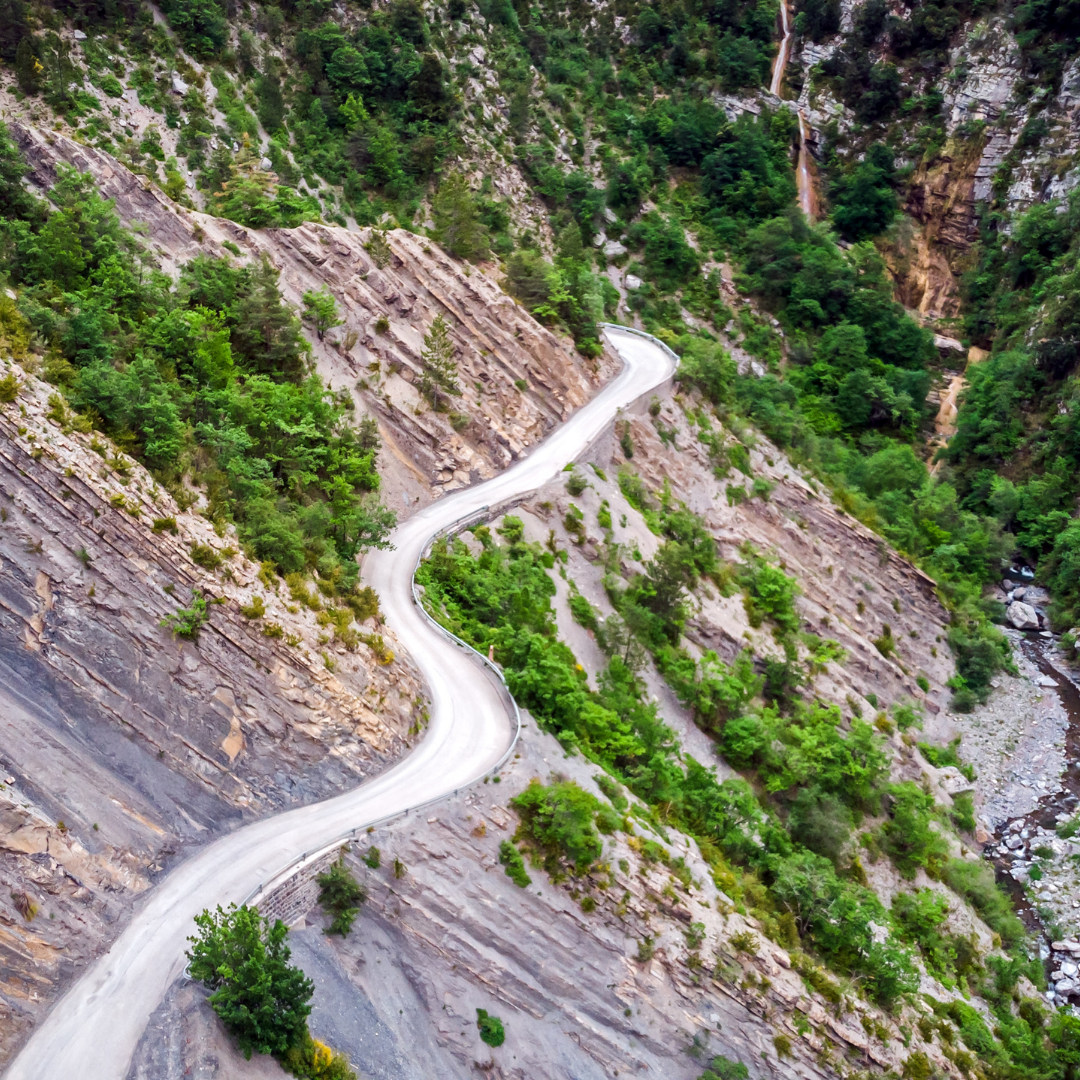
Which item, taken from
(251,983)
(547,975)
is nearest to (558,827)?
(547,975)

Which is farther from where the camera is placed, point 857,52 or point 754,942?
point 857,52

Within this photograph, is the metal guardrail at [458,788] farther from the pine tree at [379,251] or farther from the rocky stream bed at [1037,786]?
the rocky stream bed at [1037,786]

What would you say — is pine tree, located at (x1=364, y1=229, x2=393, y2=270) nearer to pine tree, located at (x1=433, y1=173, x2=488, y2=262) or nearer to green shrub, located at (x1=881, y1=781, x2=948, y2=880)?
pine tree, located at (x1=433, y1=173, x2=488, y2=262)

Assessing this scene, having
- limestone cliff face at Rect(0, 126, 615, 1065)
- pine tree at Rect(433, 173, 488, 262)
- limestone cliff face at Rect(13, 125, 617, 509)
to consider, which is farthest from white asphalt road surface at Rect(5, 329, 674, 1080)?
Result: pine tree at Rect(433, 173, 488, 262)

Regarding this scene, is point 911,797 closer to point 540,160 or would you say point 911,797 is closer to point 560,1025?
point 560,1025

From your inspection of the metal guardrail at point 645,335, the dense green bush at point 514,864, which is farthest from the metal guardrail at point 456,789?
the metal guardrail at point 645,335

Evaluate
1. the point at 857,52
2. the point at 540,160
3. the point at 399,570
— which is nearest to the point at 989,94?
the point at 857,52

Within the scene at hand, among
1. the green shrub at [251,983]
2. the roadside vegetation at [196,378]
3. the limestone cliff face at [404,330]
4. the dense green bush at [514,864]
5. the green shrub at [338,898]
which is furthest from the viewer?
the limestone cliff face at [404,330]
